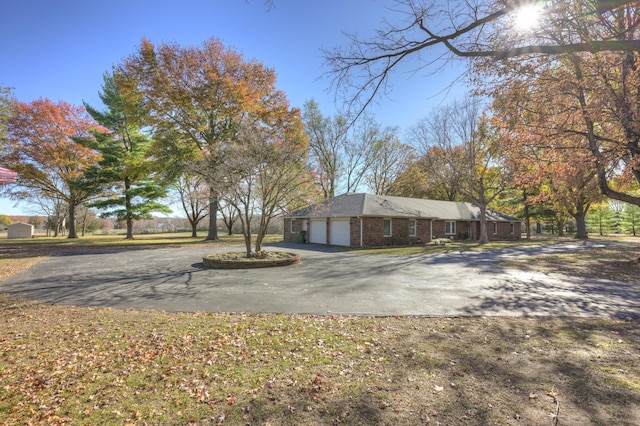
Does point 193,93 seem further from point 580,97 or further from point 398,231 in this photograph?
point 580,97

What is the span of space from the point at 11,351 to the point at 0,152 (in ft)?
102

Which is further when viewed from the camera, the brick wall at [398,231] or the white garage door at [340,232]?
the white garage door at [340,232]

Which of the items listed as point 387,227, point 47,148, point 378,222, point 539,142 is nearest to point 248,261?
point 539,142

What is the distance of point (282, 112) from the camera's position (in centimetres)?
2528

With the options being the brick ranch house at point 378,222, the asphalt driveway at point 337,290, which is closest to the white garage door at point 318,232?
the brick ranch house at point 378,222

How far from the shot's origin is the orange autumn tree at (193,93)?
22.6m

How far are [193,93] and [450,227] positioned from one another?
25.3m

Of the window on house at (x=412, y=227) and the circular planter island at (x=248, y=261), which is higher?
the window on house at (x=412, y=227)

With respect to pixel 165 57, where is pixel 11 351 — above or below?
below

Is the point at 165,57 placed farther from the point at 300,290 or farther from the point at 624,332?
the point at 624,332

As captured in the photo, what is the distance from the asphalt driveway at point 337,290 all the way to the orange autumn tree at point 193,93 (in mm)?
13617

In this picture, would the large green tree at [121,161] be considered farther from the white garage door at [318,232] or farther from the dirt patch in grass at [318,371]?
the dirt patch in grass at [318,371]

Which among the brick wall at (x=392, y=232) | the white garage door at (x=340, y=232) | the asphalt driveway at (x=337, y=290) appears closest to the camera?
the asphalt driveway at (x=337, y=290)


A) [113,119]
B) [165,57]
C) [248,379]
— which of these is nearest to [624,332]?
[248,379]
